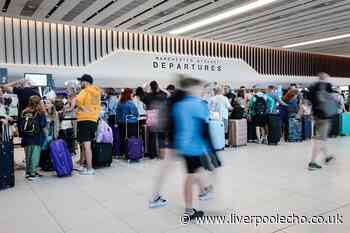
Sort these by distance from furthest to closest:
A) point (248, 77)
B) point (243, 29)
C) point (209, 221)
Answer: point (248, 77) → point (243, 29) → point (209, 221)

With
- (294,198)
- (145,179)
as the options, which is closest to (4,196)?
(145,179)

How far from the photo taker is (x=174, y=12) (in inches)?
366

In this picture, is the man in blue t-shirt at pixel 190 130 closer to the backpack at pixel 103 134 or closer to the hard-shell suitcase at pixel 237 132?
the backpack at pixel 103 134

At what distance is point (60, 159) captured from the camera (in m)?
4.70

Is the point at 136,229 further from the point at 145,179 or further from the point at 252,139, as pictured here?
the point at 252,139

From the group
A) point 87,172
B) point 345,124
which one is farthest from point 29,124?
point 345,124

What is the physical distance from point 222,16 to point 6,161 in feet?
25.8

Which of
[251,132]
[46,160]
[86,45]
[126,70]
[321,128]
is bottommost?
[46,160]

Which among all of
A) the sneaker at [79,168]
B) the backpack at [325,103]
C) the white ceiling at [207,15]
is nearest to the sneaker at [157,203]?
the sneaker at [79,168]

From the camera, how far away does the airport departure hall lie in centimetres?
292

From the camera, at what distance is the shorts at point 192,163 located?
2.79 meters

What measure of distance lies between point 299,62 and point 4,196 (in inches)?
672

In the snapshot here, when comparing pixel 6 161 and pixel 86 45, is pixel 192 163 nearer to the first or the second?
pixel 6 161

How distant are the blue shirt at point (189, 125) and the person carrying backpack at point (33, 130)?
2692mm
